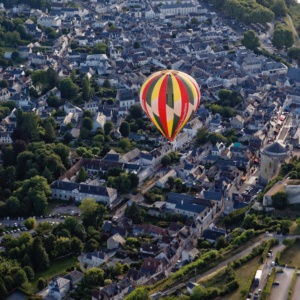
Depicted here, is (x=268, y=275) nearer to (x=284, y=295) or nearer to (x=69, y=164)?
(x=284, y=295)

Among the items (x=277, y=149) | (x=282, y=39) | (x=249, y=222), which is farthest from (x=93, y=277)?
(x=282, y=39)

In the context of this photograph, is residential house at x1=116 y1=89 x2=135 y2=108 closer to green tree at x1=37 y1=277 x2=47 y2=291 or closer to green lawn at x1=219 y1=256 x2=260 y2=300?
green tree at x1=37 y1=277 x2=47 y2=291

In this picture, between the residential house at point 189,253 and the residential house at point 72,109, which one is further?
the residential house at point 72,109

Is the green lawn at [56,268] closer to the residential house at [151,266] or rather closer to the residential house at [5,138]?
the residential house at [151,266]

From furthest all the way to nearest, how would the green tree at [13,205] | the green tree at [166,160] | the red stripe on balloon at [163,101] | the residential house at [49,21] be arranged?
the residential house at [49,21] → the green tree at [166,160] → the green tree at [13,205] → the red stripe on balloon at [163,101]

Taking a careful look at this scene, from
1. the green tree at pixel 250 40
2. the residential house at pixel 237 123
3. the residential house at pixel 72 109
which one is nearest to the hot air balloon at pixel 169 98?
the residential house at pixel 237 123

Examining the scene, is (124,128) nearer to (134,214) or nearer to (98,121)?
(98,121)
